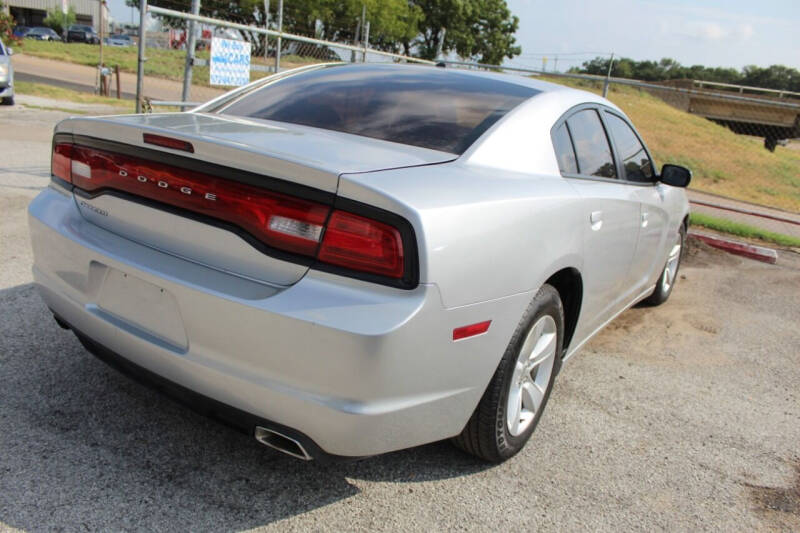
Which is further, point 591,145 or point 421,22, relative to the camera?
point 421,22

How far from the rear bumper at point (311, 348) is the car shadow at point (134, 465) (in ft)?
0.80

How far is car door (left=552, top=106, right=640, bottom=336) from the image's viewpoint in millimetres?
3068

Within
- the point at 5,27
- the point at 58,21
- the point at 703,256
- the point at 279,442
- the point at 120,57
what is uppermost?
the point at 58,21

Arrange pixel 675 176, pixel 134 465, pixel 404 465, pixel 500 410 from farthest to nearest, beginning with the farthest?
pixel 675 176 → pixel 404 465 → pixel 500 410 → pixel 134 465

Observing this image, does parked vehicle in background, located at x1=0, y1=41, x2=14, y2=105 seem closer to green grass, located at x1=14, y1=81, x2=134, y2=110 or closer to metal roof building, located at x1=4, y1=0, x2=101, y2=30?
green grass, located at x1=14, y1=81, x2=134, y2=110

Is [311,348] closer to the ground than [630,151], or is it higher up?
closer to the ground

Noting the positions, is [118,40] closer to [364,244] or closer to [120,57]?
[120,57]

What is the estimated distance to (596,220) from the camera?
3.09 meters

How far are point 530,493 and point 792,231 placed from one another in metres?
9.89

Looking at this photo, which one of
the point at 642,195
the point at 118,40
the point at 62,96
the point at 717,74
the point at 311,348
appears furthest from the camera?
the point at 717,74

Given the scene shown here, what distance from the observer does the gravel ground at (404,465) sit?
2279 millimetres

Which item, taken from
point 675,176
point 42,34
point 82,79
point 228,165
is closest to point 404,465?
point 228,165

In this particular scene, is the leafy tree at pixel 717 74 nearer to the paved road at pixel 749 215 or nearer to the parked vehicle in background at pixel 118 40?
the parked vehicle in background at pixel 118 40

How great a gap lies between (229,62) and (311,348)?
656 centimetres
